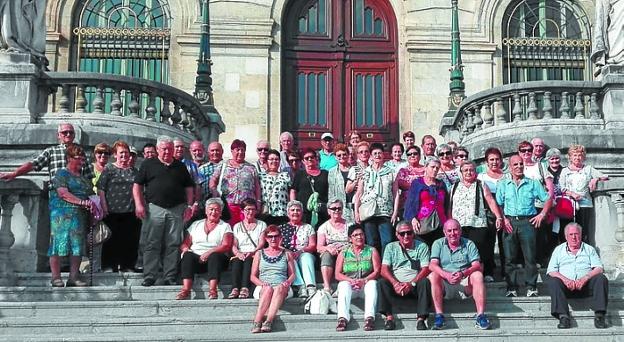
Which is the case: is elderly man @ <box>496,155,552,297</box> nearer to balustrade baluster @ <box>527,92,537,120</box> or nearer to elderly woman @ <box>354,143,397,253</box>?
elderly woman @ <box>354,143,397,253</box>

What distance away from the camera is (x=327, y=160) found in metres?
12.0

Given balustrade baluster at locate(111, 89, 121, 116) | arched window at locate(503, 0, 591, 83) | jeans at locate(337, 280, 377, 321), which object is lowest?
jeans at locate(337, 280, 377, 321)

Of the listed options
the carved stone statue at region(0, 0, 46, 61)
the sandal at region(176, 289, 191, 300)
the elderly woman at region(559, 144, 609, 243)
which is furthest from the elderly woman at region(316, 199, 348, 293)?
the carved stone statue at region(0, 0, 46, 61)

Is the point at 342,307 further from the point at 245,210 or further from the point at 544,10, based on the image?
the point at 544,10

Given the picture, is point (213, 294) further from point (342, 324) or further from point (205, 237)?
point (342, 324)

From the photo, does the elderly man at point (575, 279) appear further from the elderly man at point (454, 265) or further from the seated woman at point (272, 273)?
the seated woman at point (272, 273)

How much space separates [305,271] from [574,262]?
282 cm

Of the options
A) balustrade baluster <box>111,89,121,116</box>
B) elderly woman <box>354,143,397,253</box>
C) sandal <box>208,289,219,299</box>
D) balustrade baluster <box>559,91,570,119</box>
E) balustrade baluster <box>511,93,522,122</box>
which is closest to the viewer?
sandal <box>208,289,219,299</box>

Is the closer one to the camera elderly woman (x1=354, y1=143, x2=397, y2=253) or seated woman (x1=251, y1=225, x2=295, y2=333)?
seated woman (x1=251, y1=225, x2=295, y2=333)

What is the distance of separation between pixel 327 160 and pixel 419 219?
206 cm

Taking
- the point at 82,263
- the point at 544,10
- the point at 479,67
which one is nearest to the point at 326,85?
the point at 479,67

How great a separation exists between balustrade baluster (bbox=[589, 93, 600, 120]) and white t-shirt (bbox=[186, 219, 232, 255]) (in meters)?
6.48

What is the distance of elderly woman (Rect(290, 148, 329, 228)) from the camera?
1079 centimetres

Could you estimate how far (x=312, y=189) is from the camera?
10.8 metres
